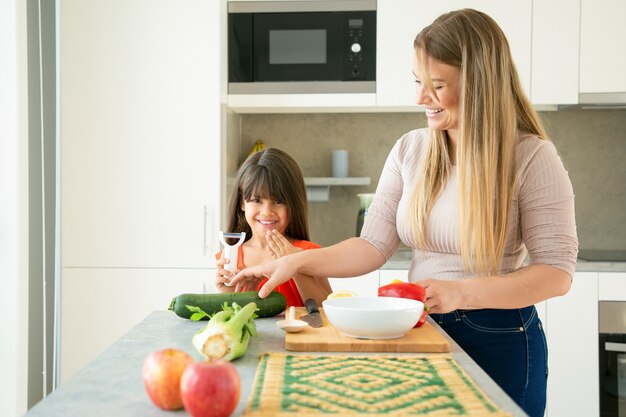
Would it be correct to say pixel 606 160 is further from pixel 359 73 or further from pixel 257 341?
pixel 257 341

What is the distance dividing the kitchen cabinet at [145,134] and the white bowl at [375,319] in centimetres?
179

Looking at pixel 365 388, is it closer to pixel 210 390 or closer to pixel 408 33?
pixel 210 390

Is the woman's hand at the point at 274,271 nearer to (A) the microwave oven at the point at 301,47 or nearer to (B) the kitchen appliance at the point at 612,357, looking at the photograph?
(A) the microwave oven at the point at 301,47

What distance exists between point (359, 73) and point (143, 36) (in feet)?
3.12

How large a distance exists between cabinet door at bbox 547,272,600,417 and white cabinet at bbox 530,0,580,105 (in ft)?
2.63

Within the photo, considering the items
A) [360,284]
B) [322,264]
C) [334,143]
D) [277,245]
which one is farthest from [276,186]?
[334,143]

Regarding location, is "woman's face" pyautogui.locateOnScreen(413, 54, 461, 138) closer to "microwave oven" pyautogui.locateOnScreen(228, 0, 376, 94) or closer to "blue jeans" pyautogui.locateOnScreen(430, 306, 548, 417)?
"blue jeans" pyautogui.locateOnScreen(430, 306, 548, 417)

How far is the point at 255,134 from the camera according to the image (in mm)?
3539

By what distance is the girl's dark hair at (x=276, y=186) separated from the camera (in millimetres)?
2148

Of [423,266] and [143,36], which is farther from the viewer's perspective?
[143,36]

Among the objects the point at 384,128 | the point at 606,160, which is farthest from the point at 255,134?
the point at 606,160

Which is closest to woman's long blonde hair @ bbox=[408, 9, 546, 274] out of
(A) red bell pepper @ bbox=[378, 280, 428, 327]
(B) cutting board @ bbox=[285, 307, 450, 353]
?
(A) red bell pepper @ bbox=[378, 280, 428, 327]

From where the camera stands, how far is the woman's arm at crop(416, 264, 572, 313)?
4.62 feet

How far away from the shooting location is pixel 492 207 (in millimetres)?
1539
